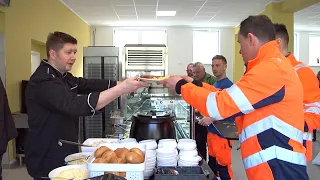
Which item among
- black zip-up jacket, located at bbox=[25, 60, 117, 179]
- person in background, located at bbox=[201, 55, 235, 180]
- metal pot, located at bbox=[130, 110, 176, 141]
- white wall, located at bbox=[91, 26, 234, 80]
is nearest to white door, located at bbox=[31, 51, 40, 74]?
white wall, located at bbox=[91, 26, 234, 80]

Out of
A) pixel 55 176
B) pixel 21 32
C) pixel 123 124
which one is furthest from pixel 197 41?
pixel 55 176

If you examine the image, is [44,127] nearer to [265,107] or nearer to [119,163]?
[119,163]

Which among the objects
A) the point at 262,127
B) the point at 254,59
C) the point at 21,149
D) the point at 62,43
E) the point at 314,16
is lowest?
the point at 21,149

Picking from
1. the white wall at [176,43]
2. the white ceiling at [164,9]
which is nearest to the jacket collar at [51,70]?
the white ceiling at [164,9]

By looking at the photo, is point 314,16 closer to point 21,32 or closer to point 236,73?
point 236,73

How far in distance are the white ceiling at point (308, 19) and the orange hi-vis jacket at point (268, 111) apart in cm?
611

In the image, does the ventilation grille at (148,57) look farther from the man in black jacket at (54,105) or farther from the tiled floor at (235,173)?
the man in black jacket at (54,105)

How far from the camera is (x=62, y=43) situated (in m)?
1.98

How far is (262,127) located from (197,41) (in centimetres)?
866

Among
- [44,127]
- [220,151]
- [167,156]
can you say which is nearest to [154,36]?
[220,151]

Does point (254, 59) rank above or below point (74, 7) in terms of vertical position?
below

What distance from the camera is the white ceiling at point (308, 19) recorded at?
7328mm

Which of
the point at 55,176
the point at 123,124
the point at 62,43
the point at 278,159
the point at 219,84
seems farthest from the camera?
the point at 219,84

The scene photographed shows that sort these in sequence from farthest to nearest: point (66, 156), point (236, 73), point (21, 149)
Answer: point (236, 73) < point (21, 149) < point (66, 156)
